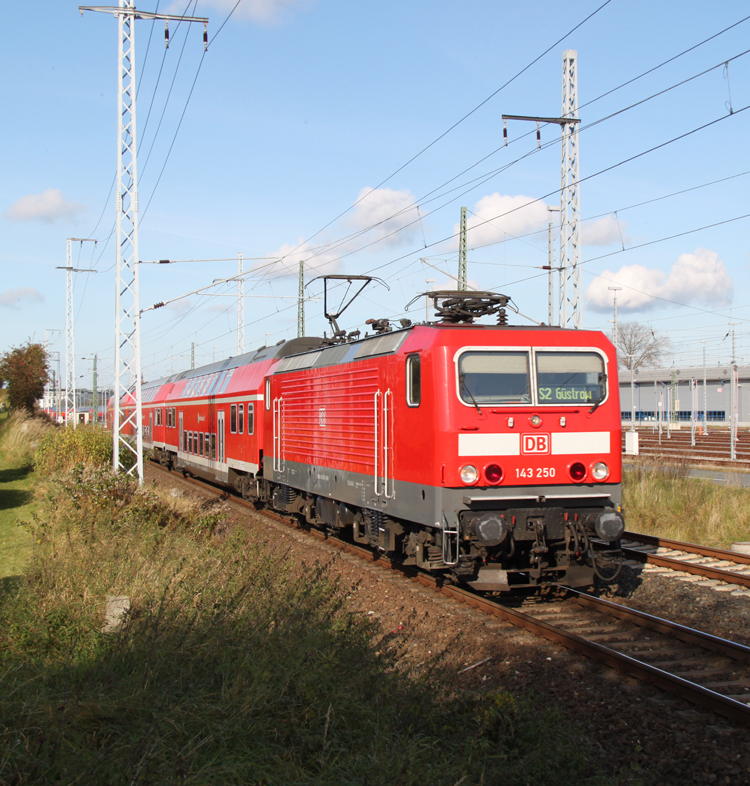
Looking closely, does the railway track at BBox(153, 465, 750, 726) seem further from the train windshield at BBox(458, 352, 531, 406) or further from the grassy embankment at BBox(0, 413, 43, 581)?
the grassy embankment at BBox(0, 413, 43, 581)

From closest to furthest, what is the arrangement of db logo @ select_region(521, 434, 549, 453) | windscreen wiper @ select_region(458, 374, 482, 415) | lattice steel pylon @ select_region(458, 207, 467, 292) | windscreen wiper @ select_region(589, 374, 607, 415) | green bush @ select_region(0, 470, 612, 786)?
green bush @ select_region(0, 470, 612, 786), windscreen wiper @ select_region(458, 374, 482, 415), db logo @ select_region(521, 434, 549, 453), windscreen wiper @ select_region(589, 374, 607, 415), lattice steel pylon @ select_region(458, 207, 467, 292)

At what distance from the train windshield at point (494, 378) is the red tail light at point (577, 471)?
3.03ft

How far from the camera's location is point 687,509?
14.4 metres

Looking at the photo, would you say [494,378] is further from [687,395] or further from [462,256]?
[687,395]

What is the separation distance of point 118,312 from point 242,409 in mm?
4023

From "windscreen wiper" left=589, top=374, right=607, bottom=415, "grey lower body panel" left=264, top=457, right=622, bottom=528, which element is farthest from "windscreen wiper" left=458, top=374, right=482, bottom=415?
"windscreen wiper" left=589, top=374, right=607, bottom=415

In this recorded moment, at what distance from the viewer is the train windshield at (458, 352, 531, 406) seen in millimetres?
8570

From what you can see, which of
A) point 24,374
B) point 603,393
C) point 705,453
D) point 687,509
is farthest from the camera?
point 24,374

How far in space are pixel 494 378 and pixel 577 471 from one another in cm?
146

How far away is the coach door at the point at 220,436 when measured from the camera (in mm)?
20312

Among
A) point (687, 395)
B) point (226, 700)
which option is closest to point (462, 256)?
point (226, 700)

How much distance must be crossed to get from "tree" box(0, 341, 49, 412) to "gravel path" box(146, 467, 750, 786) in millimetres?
Answer: 40007

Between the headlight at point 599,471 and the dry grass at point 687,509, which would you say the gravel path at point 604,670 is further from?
the dry grass at point 687,509

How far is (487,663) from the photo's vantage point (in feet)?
23.0
